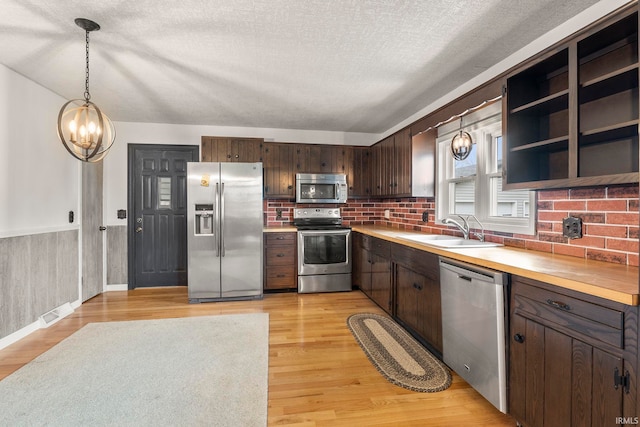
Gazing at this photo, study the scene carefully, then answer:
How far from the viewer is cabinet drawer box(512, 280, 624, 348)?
115 centimetres

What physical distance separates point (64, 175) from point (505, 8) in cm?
440

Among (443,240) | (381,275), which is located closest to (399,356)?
(381,275)

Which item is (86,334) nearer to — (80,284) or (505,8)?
(80,284)

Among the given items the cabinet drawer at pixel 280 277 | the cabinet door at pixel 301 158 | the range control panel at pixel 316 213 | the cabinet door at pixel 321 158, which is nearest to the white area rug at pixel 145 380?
the cabinet drawer at pixel 280 277

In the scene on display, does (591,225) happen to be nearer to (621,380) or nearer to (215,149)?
(621,380)

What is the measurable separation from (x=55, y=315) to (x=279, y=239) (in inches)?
99.6

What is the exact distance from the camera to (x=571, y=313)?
1.29 metres

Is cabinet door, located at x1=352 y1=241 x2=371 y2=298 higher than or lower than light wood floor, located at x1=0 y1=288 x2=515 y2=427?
higher

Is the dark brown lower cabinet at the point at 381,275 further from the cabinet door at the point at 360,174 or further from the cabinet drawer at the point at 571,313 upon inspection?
the cabinet drawer at the point at 571,313

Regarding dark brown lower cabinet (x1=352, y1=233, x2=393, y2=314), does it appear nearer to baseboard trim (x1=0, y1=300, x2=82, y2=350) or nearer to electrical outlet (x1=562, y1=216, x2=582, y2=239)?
electrical outlet (x1=562, y1=216, x2=582, y2=239)

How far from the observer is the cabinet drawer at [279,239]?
4070mm

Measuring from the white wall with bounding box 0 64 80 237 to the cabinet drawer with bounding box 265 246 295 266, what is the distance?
232 centimetres

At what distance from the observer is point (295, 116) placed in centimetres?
400

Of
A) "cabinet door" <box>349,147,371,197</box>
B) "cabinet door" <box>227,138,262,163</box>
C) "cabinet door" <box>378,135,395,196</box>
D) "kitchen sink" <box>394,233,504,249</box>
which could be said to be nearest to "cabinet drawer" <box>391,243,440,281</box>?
"kitchen sink" <box>394,233,504,249</box>
